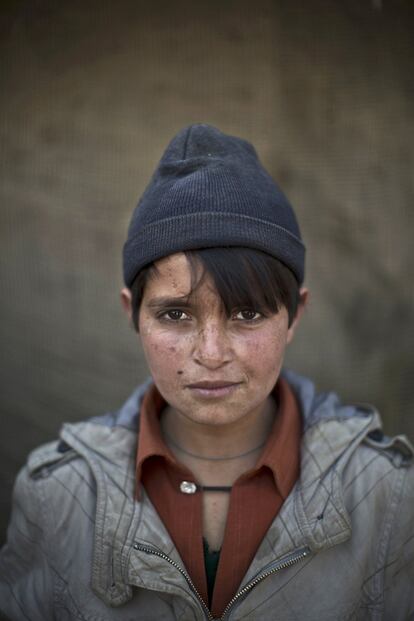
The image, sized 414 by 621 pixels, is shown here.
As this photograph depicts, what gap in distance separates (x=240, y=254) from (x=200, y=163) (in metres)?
0.22

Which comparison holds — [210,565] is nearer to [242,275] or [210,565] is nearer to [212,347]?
[212,347]

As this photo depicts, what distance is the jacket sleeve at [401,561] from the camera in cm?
130

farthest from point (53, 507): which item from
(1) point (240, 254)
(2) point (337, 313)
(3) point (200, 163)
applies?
(2) point (337, 313)

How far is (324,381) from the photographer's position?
7.85 ft

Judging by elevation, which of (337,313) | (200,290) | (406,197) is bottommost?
(337,313)

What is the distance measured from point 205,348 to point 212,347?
15mm

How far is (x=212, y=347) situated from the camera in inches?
48.1

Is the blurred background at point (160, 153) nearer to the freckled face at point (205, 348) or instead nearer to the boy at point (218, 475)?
the boy at point (218, 475)

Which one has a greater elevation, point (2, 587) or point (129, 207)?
point (129, 207)

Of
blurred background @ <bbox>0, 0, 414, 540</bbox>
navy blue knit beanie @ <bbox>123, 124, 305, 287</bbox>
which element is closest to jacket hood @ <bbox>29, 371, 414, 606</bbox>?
navy blue knit beanie @ <bbox>123, 124, 305, 287</bbox>

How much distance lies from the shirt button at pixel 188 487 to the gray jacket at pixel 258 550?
0.08 m

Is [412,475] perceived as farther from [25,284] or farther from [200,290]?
[25,284]

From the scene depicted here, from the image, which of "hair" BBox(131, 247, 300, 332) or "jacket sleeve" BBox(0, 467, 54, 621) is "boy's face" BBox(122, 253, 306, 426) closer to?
"hair" BBox(131, 247, 300, 332)

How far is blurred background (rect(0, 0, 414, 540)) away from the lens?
2203 millimetres
